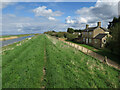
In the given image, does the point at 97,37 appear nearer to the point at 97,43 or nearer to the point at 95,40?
the point at 95,40

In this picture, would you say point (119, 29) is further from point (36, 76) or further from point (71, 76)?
point (36, 76)

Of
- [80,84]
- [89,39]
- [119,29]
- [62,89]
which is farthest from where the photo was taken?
[89,39]

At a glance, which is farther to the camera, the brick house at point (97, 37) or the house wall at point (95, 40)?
the house wall at point (95, 40)

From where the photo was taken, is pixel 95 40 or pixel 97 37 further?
pixel 95 40

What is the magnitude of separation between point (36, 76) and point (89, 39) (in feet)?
96.1

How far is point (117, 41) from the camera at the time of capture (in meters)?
14.5

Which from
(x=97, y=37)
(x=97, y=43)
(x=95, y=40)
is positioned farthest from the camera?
(x=95, y=40)

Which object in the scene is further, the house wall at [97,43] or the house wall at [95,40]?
the house wall at [97,43]

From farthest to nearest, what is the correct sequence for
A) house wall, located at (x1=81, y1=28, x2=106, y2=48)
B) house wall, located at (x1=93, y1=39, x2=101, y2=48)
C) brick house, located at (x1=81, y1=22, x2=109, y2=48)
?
house wall, located at (x1=93, y1=39, x2=101, y2=48), house wall, located at (x1=81, y1=28, x2=106, y2=48), brick house, located at (x1=81, y1=22, x2=109, y2=48)

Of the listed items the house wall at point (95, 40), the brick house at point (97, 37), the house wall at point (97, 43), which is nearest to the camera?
the brick house at point (97, 37)

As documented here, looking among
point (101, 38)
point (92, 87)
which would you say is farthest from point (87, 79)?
point (101, 38)

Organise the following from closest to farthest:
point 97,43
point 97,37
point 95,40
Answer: point 97,43
point 97,37
point 95,40

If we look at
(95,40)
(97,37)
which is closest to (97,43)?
(95,40)

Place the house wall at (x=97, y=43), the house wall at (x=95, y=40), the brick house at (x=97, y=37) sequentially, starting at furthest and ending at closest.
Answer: the house wall at (x=97, y=43) < the house wall at (x=95, y=40) < the brick house at (x=97, y=37)
